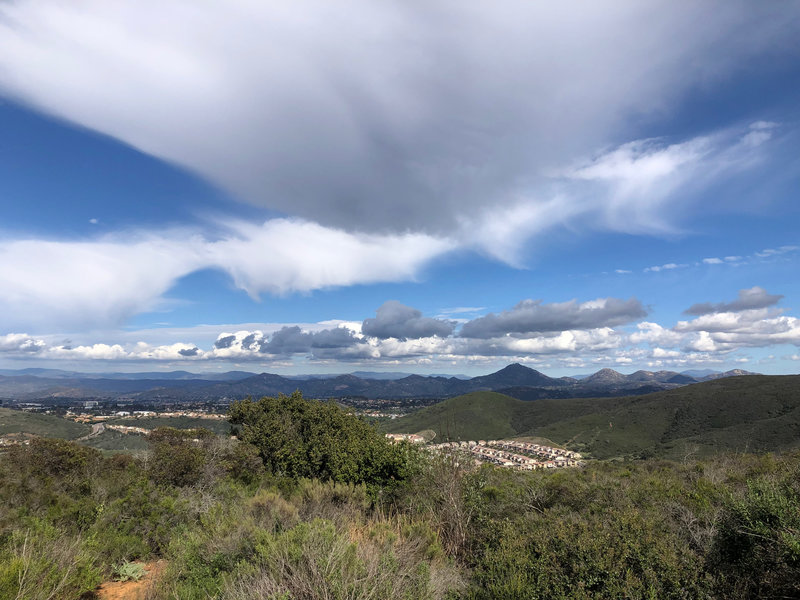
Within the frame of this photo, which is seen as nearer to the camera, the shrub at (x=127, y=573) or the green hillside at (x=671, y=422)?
the shrub at (x=127, y=573)

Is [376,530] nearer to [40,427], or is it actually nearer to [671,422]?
[40,427]

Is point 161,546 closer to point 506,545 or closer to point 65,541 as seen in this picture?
point 65,541

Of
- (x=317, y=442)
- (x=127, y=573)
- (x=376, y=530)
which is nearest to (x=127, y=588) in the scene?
(x=127, y=573)

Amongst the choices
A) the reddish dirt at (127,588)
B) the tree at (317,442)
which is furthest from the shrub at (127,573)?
the tree at (317,442)

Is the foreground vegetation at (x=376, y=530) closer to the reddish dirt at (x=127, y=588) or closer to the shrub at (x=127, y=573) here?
the shrub at (x=127, y=573)

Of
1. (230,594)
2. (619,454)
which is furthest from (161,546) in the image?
(619,454)
